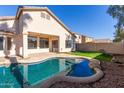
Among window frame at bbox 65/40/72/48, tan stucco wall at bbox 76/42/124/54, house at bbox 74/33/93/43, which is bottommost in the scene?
tan stucco wall at bbox 76/42/124/54

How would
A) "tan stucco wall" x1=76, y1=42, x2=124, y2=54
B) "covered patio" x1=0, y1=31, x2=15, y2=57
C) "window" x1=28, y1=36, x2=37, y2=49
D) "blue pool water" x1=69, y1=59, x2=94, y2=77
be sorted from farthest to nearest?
1. "tan stucco wall" x1=76, y1=42, x2=124, y2=54
2. "window" x1=28, y1=36, x2=37, y2=49
3. "covered patio" x1=0, y1=31, x2=15, y2=57
4. "blue pool water" x1=69, y1=59, x2=94, y2=77

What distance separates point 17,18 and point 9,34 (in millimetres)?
1908

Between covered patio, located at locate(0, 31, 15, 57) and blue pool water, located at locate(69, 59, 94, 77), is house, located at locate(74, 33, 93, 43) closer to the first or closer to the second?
covered patio, located at locate(0, 31, 15, 57)

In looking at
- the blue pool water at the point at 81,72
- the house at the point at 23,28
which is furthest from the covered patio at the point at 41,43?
the blue pool water at the point at 81,72

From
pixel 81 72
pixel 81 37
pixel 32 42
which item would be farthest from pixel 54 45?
pixel 81 72

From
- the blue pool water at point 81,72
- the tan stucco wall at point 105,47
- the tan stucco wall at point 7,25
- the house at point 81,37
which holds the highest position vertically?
the tan stucco wall at point 7,25

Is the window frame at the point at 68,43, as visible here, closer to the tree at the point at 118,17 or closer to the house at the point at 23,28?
the house at the point at 23,28

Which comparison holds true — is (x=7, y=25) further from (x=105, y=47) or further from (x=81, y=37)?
(x=81, y=37)

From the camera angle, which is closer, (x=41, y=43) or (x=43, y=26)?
(x=43, y=26)

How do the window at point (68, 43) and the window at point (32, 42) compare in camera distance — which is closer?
the window at point (32, 42)

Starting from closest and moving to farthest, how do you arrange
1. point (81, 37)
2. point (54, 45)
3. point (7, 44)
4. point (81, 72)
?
point (81, 72), point (7, 44), point (54, 45), point (81, 37)

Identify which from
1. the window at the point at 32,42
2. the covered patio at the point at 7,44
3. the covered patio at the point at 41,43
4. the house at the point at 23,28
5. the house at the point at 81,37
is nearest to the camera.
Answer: the covered patio at the point at 7,44

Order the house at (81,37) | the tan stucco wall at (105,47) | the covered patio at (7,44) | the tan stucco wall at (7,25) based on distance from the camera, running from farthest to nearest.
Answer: the house at (81,37) → the tan stucco wall at (105,47) → the tan stucco wall at (7,25) → the covered patio at (7,44)

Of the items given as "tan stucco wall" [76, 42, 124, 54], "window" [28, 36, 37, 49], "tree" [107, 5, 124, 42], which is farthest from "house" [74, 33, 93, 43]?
"window" [28, 36, 37, 49]
